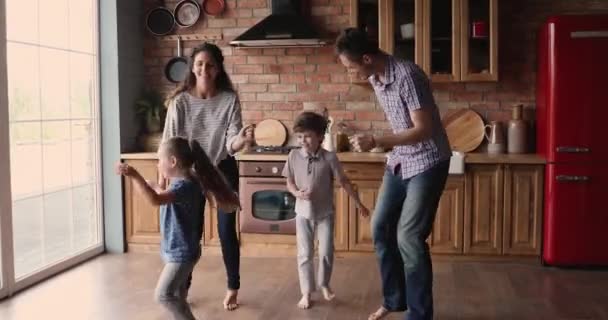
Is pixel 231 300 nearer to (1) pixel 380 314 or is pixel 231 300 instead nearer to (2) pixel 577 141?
(1) pixel 380 314

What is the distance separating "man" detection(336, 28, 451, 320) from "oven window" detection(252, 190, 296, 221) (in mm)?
1759

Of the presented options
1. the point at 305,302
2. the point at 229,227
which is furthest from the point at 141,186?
the point at 305,302

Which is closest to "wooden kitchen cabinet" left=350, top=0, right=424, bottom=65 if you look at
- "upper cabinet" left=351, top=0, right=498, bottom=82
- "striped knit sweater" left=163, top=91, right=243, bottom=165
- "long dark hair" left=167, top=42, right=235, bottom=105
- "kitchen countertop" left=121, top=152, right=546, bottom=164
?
"upper cabinet" left=351, top=0, right=498, bottom=82

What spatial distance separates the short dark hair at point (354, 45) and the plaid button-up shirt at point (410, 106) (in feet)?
0.43

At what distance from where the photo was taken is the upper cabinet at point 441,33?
4758 millimetres

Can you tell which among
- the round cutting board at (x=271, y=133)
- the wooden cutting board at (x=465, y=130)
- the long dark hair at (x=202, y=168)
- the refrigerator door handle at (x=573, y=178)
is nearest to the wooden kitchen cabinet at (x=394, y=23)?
the wooden cutting board at (x=465, y=130)

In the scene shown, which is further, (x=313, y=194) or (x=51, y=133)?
(x=51, y=133)

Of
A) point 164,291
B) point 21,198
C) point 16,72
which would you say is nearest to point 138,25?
point 16,72

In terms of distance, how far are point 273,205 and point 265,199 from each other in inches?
2.8

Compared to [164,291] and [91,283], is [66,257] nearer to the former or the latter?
[91,283]

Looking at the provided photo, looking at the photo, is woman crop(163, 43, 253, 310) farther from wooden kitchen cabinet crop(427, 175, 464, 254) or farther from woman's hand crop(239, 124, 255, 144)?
wooden kitchen cabinet crop(427, 175, 464, 254)

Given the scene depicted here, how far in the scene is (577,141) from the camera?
444cm

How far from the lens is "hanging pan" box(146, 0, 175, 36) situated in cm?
541

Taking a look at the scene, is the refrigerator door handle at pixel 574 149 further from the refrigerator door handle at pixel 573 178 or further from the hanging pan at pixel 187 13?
the hanging pan at pixel 187 13
